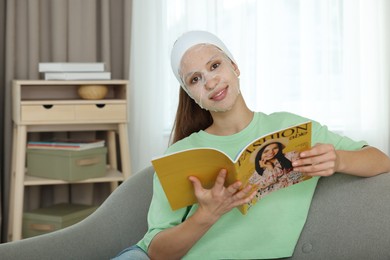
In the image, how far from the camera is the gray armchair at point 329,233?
5.33 ft

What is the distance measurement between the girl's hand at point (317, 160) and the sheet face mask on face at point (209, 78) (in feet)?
0.88

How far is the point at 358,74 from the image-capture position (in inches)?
161

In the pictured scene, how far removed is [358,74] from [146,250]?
277 cm

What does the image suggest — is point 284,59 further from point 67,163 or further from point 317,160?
point 317,160

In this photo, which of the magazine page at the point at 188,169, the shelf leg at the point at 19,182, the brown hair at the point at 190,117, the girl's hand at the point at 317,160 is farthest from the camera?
the shelf leg at the point at 19,182

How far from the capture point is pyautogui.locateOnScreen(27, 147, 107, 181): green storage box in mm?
3215

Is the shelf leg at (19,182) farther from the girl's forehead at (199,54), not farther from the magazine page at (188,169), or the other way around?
the magazine page at (188,169)

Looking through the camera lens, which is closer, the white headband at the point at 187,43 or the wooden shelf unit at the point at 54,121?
the white headband at the point at 187,43

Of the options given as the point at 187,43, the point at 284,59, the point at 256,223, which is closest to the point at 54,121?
the point at 284,59

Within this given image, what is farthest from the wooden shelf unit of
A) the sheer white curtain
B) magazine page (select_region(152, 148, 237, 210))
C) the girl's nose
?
magazine page (select_region(152, 148, 237, 210))

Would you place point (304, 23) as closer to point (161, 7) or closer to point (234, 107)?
point (161, 7)

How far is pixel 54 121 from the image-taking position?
3215mm

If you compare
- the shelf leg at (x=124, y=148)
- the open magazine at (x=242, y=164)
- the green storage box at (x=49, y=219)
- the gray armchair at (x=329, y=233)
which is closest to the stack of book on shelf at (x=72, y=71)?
the shelf leg at (x=124, y=148)

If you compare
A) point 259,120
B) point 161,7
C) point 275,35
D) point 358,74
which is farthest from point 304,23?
point 259,120
